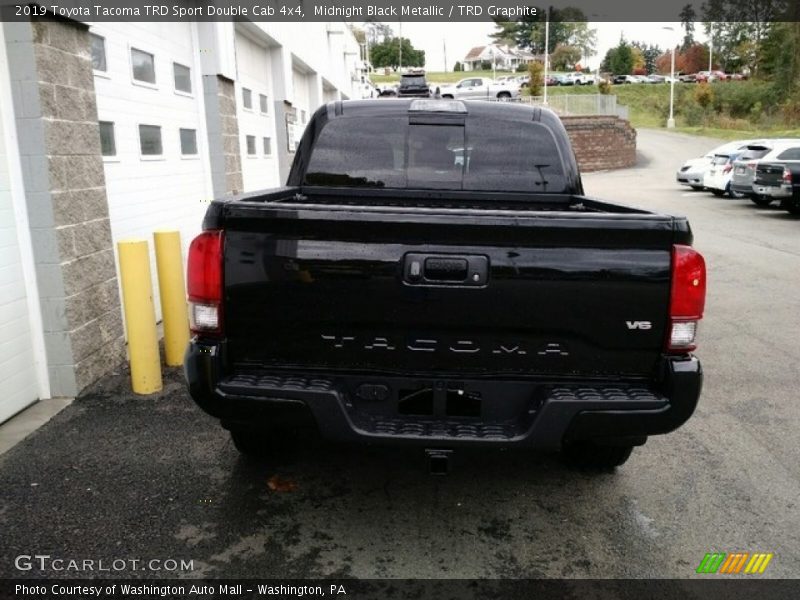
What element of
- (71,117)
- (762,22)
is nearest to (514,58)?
(762,22)

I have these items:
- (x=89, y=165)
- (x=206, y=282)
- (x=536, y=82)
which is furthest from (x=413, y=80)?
(x=206, y=282)

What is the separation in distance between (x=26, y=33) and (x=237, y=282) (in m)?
2.96

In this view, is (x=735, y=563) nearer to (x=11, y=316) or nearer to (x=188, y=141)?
(x=11, y=316)

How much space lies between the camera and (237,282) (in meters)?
2.92

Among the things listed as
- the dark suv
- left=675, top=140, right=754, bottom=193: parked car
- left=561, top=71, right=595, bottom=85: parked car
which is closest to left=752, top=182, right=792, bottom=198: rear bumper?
left=675, top=140, right=754, bottom=193: parked car

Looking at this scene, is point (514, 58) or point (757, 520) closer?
point (757, 520)

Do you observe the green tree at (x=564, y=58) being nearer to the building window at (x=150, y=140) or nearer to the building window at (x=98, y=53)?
the building window at (x=150, y=140)

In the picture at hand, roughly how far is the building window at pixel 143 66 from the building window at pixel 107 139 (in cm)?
89

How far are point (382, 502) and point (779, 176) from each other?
15.7 meters

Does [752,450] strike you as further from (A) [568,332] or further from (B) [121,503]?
(B) [121,503]

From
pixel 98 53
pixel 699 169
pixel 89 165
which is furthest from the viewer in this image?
pixel 699 169

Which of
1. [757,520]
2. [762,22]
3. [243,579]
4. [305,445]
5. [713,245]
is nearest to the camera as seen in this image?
[243,579]

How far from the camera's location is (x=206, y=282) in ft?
9.66

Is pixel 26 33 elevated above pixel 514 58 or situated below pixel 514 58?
below
